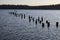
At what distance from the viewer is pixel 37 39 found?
105 feet

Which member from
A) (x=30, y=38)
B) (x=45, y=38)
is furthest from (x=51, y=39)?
(x=30, y=38)

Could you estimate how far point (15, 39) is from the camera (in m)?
31.7

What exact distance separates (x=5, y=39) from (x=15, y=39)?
173 centimetres

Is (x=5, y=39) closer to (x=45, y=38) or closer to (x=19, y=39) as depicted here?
(x=19, y=39)

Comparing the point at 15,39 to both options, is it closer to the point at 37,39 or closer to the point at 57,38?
the point at 37,39

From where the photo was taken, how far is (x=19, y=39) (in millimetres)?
31750

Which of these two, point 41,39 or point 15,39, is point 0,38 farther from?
point 41,39

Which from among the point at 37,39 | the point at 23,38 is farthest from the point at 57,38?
the point at 23,38

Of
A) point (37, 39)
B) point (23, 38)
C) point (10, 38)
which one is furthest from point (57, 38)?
point (10, 38)

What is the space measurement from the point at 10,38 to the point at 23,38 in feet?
7.65

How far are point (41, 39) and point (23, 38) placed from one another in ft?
10.5


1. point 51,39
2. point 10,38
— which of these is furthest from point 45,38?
point 10,38

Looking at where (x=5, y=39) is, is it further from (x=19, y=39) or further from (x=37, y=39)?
(x=37, y=39)

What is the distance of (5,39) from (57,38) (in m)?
9.40
